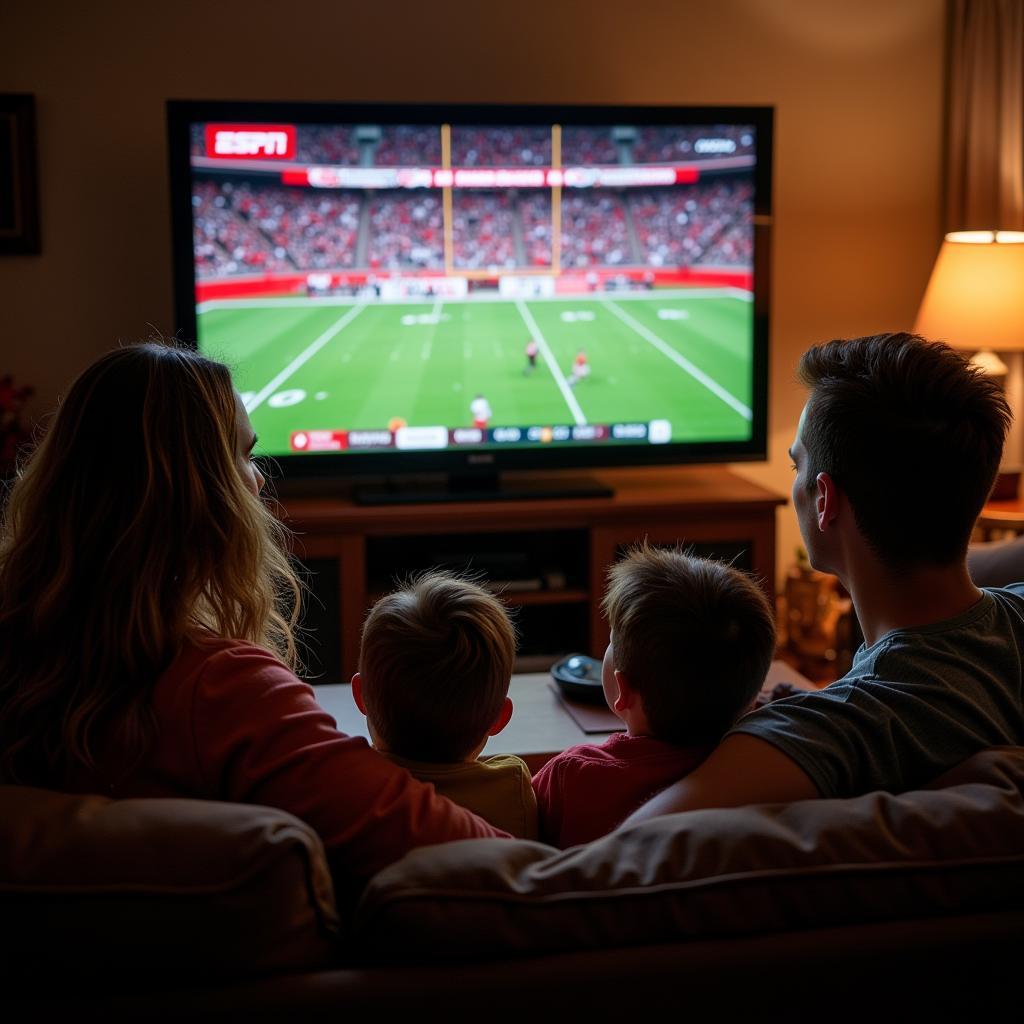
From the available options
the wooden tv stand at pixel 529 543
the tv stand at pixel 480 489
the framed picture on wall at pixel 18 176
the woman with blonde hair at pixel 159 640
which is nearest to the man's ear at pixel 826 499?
the woman with blonde hair at pixel 159 640

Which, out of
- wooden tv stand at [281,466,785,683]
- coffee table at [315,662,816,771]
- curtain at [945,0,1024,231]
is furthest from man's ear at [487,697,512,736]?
curtain at [945,0,1024,231]

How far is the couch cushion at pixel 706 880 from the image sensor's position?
3.08 ft

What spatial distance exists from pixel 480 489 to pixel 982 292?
1.68m

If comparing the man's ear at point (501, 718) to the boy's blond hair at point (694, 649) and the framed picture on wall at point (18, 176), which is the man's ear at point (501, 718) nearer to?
the boy's blond hair at point (694, 649)

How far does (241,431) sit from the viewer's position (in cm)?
141

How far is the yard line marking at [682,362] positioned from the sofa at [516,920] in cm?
315

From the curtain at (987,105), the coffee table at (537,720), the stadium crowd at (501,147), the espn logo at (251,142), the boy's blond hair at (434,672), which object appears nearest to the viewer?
the boy's blond hair at (434,672)

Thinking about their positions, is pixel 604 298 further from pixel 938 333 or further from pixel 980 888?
pixel 980 888

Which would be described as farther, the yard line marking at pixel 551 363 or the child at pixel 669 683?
the yard line marking at pixel 551 363

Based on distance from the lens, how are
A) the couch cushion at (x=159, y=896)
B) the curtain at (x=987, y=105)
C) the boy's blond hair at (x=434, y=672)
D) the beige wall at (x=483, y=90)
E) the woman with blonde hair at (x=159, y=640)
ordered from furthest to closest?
the curtain at (x=987, y=105)
the beige wall at (x=483, y=90)
the boy's blond hair at (x=434, y=672)
the woman with blonde hair at (x=159, y=640)
the couch cushion at (x=159, y=896)

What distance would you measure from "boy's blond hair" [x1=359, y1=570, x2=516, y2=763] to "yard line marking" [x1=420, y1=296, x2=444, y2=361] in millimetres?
2657

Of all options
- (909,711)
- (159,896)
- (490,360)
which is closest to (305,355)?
(490,360)

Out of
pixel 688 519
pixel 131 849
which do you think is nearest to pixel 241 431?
pixel 131 849

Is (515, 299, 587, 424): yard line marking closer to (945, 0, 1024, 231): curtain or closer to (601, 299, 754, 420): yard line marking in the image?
(601, 299, 754, 420): yard line marking
